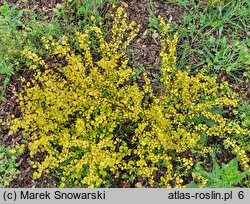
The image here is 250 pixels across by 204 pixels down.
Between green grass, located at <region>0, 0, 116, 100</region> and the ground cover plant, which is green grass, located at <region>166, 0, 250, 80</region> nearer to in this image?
the ground cover plant

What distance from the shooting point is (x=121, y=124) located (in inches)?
129

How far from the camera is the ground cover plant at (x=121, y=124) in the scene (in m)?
2.91

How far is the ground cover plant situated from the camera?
291 centimetres

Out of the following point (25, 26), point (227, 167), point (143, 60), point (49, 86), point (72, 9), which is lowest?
point (227, 167)

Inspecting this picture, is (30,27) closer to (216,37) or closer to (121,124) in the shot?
(121,124)

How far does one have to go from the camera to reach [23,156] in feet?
10.9

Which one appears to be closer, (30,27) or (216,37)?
(30,27)

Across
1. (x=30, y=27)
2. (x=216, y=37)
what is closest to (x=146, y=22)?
(x=216, y=37)

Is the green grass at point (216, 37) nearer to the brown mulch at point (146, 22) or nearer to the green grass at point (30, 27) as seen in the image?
the brown mulch at point (146, 22)

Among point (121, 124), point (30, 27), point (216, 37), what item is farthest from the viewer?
point (216, 37)
